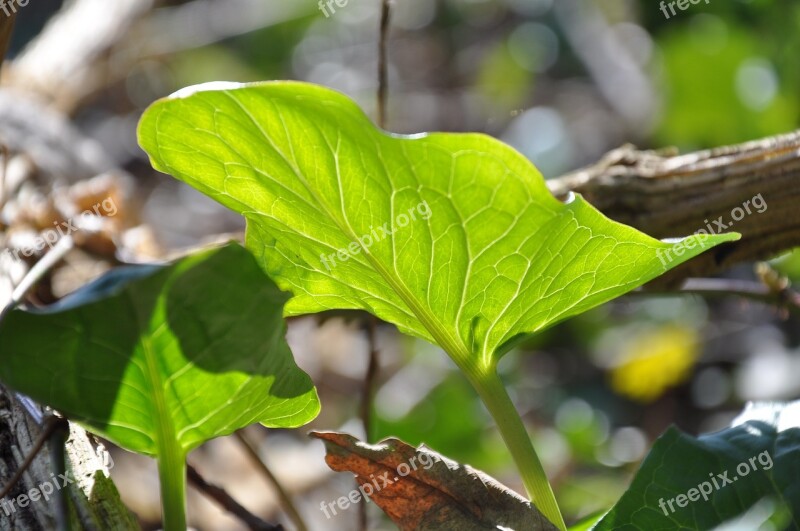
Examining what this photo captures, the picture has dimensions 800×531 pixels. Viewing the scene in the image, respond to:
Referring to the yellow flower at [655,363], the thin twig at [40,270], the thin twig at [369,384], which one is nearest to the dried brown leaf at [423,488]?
the thin twig at [40,270]

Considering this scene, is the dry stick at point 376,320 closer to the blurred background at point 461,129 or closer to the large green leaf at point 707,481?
the blurred background at point 461,129

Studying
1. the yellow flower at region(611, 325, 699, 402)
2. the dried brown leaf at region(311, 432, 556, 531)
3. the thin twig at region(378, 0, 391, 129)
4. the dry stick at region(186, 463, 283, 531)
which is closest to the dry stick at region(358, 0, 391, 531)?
the thin twig at region(378, 0, 391, 129)

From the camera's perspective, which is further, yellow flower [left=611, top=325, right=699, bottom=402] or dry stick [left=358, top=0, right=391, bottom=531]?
yellow flower [left=611, top=325, right=699, bottom=402]

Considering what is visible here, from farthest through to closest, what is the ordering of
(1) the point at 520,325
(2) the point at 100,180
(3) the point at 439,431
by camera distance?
(3) the point at 439,431, (2) the point at 100,180, (1) the point at 520,325

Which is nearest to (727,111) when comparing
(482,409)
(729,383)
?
(729,383)

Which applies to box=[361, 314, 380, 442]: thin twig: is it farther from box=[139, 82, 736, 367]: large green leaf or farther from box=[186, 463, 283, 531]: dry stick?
box=[139, 82, 736, 367]: large green leaf

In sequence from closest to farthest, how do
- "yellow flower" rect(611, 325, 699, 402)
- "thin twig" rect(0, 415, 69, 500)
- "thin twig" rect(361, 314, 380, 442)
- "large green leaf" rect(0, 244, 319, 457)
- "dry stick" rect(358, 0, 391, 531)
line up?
"large green leaf" rect(0, 244, 319, 457), "thin twig" rect(0, 415, 69, 500), "dry stick" rect(358, 0, 391, 531), "thin twig" rect(361, 314, 380, 442), "yellow flower" rect(611, 325, 699, 402)

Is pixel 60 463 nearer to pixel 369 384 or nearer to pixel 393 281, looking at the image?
pixel 393 281

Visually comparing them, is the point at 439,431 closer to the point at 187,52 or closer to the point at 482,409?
the point at 482,409
